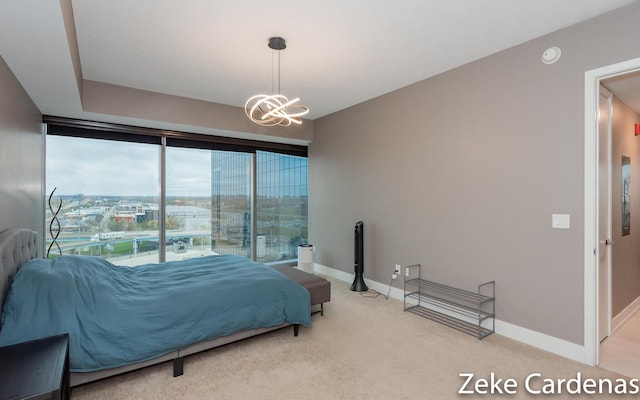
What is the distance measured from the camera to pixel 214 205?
16.9 ft

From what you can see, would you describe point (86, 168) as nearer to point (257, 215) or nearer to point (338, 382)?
point (257, 215)

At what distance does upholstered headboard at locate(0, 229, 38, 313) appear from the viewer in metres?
1.89

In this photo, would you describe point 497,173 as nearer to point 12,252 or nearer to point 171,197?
point 12,252

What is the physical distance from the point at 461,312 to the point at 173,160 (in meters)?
4.38

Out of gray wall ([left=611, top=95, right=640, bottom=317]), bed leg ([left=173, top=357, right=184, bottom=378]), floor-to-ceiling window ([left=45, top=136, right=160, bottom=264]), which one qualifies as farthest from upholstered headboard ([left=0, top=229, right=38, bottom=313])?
gray wall ([left=611, top=95, right=640, bottom=317])

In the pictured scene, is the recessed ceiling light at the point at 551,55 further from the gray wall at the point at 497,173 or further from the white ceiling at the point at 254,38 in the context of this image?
the white ceiling at the point at 254,38

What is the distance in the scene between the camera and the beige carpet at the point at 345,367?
2131 millimetres

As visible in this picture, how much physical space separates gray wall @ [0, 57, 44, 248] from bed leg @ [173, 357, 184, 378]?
1643 millimetres

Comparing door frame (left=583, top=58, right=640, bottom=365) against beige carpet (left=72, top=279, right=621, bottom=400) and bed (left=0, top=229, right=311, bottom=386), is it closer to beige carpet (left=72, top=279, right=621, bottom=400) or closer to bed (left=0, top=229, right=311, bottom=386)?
beige carpet (left=72, top=279, right=621, bottom=400)

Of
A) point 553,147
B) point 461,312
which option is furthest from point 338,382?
point 553,147

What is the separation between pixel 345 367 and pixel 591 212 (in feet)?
7.54

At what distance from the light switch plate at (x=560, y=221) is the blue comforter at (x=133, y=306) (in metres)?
2.29

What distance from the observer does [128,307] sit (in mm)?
2213

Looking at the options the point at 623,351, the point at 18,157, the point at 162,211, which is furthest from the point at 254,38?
the point at 623,351
